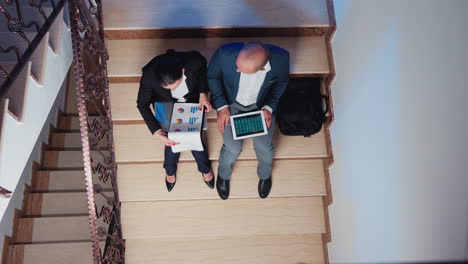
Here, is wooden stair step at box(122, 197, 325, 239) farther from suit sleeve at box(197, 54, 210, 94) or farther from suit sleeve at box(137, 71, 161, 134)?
suit sleeve at box(197, 54, 210, 94)

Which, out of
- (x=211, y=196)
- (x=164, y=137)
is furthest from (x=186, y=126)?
(x=211, y=196)

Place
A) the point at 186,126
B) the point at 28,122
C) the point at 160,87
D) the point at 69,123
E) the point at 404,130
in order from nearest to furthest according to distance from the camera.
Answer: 1. the point at 404,130
2. the point at 28,122
3. the point at 160,87
4. the point at 186,126
5. the point at 69,123

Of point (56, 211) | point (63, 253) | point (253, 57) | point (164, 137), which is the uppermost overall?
point (253, 57)

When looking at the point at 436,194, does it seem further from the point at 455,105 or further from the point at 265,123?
the point at 265,123

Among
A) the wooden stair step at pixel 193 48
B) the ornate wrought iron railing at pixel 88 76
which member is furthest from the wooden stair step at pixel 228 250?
the wooden stair step at pixel 193 48

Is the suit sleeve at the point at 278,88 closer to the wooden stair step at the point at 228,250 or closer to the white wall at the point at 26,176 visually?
the wooden stair step at the point at 228,250

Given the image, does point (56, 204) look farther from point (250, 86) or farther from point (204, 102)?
point (250, 86)

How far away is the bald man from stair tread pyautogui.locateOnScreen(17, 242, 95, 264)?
1.79m

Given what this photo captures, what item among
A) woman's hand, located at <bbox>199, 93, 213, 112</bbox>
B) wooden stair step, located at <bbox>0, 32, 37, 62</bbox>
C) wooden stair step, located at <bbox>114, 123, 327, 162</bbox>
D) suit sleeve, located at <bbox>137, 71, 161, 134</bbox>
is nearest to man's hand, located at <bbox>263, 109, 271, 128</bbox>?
woman's hand, located at <bbox>199, 93, 213, 112</bbox>

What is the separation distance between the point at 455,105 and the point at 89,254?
348 cm

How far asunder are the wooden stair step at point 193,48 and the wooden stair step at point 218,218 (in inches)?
46.8

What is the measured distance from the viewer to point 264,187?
312 cm

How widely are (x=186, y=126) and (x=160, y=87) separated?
13.1 inches

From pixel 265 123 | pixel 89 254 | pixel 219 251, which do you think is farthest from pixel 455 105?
pixel 89 254
